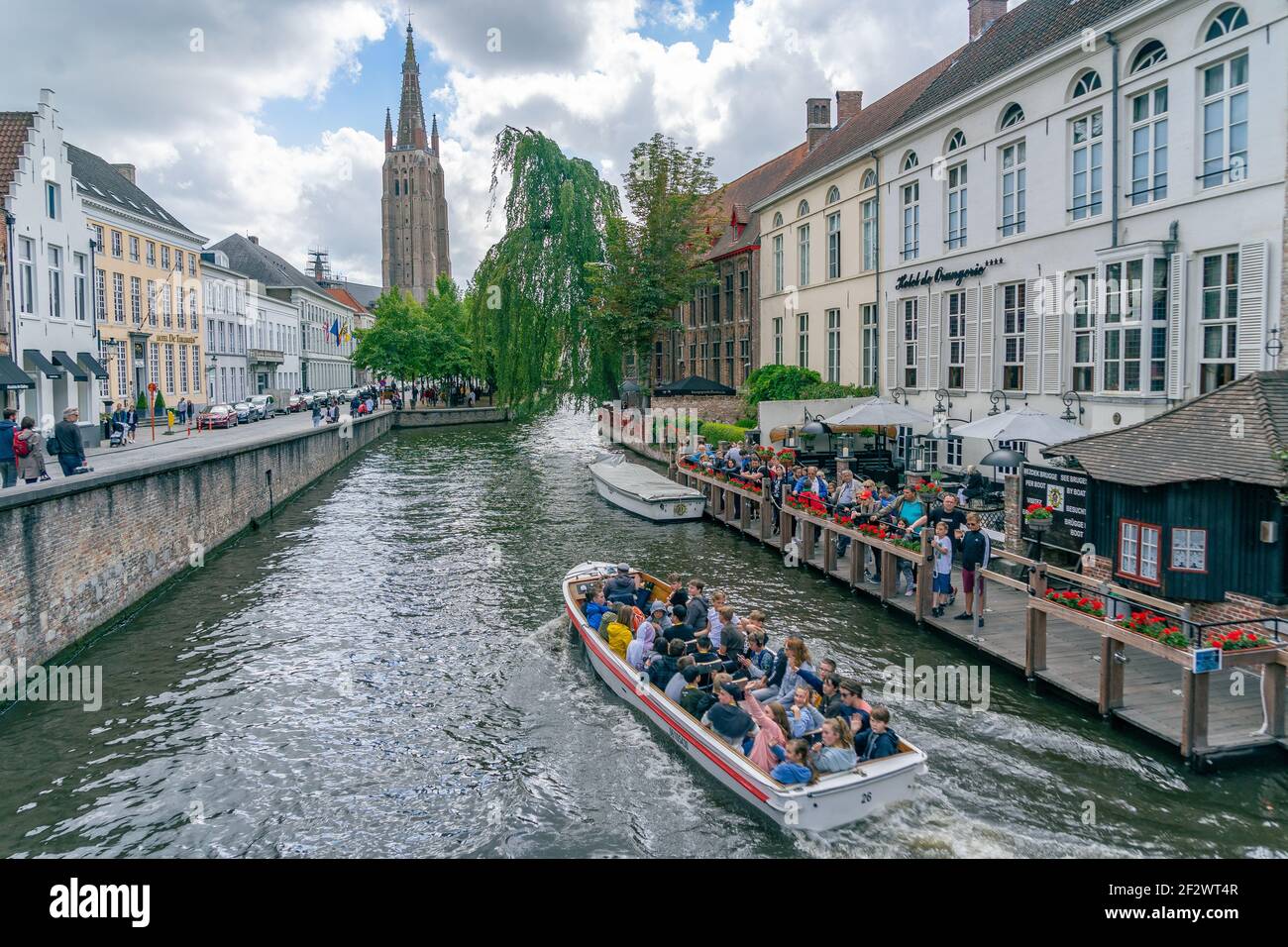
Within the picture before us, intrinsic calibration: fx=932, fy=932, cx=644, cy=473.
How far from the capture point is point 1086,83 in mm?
20172

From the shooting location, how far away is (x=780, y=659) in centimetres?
1112

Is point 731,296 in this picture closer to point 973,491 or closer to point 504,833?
point 973,491

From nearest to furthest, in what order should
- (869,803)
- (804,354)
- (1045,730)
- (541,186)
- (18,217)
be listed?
(869,803) < (1045,730) < (18,217) < (804,354) < (541,186)

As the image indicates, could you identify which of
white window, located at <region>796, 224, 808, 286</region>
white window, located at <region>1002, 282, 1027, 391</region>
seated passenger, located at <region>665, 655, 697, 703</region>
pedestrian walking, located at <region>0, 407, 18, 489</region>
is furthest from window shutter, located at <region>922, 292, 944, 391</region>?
pedestrian walking, located at <region>0, 407, 18, 489</region>

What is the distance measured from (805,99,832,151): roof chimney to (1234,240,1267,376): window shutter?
2789 centimetres

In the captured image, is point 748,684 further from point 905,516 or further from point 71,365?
point 71,365

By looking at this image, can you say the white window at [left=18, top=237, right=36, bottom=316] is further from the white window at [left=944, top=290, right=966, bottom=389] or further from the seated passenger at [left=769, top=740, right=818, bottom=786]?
the seated passenger at [left=769, top=740, right=818, bottom=786]

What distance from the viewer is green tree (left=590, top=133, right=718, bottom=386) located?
41281 mm

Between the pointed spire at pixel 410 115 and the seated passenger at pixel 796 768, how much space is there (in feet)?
432

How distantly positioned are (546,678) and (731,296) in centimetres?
3490

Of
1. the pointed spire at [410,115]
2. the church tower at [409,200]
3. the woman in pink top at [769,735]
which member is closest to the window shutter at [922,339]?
the woman in pink top at [769,735]

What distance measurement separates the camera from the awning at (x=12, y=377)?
24125 mm

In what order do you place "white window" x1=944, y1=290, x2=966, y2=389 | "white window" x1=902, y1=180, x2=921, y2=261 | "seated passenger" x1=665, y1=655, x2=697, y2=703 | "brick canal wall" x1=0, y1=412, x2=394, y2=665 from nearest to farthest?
"seated passenger" x1=665, y1=655, x2=697, y2=703 → "brick canal wall" x1=0, y1=412, x2=394, y2=665 → "white window" x1=944, y1=290, x2=966, y2=389 → "white window" x1=902, y1=180, x2=921, y2=261
